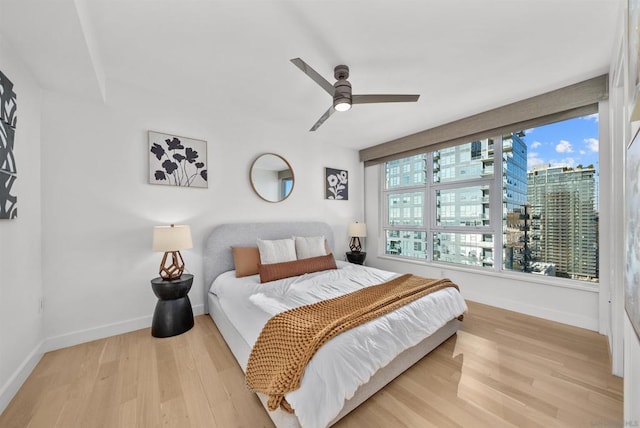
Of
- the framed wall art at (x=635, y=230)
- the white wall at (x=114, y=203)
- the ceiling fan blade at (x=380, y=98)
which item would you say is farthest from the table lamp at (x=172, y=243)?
the framed wall art at (x=635, y=230)

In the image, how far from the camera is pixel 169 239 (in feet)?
7.85

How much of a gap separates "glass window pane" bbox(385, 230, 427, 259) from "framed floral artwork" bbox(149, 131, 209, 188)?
3.24 m

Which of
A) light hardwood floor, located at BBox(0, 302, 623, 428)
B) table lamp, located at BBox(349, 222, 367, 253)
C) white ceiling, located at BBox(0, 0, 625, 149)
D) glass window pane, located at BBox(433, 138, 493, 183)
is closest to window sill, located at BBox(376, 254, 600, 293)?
light hardwood floor, located at BBox(0, 302, 623, 428)

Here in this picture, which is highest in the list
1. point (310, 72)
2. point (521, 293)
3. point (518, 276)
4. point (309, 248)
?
point (310, 72)

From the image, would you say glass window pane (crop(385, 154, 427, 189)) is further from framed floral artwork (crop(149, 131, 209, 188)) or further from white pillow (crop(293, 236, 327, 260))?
framed floral artwork (crop(149, 131, 209, 188))

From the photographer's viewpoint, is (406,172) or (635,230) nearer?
(635,230)

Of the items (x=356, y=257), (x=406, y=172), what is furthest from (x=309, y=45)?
(x=356, y=257)

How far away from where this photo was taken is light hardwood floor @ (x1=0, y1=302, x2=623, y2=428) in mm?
1473

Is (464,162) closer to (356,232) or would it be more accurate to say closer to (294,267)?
(356,232)

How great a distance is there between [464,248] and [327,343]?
305 centimetres

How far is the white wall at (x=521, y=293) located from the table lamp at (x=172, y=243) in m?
3.28

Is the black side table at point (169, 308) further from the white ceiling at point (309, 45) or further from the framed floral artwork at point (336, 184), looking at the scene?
the framed floral artwork at point (336, 184)

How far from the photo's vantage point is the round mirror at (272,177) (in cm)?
343

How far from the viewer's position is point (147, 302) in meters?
2.68
